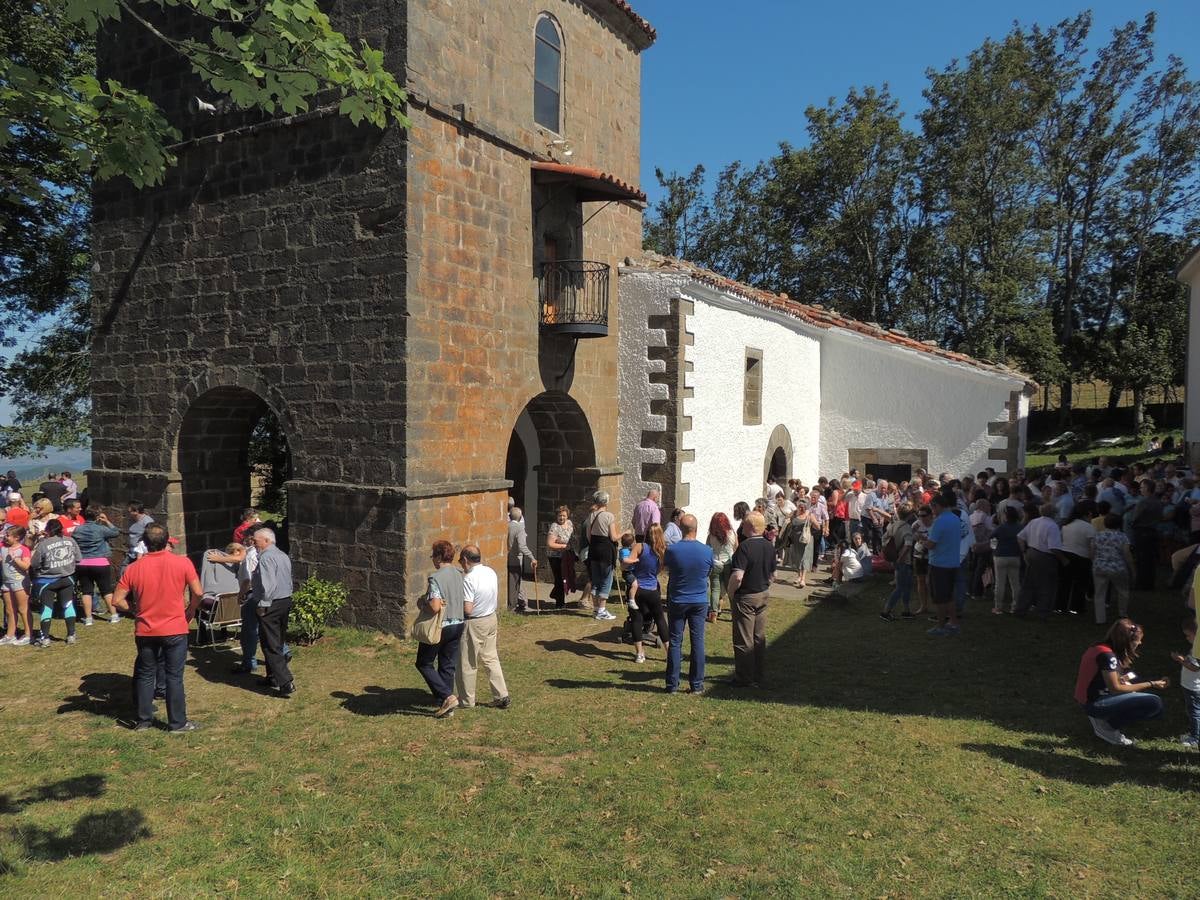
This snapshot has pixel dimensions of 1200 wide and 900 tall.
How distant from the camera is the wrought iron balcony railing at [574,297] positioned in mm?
11398

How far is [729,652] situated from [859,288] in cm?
2694

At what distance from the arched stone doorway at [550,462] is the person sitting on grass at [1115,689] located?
7.49 metres

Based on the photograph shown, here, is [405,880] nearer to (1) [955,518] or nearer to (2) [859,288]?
(1) [955,518]

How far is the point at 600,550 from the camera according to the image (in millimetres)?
10891

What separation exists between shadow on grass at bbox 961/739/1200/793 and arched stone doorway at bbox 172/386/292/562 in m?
9.73

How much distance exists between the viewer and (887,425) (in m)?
17.9

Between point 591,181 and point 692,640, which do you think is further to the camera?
point 591,181

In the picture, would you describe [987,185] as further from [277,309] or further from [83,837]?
[83,837]

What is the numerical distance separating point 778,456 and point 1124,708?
35.2 ft

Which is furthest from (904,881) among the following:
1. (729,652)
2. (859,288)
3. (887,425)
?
(859,288)

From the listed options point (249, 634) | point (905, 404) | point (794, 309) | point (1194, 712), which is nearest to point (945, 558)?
point (1194, 712)

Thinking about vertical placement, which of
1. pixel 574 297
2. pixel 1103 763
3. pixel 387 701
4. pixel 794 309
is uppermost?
pixel 794 309

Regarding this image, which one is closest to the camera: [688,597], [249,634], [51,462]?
[688,597]

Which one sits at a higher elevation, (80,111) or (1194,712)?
(80,111)
